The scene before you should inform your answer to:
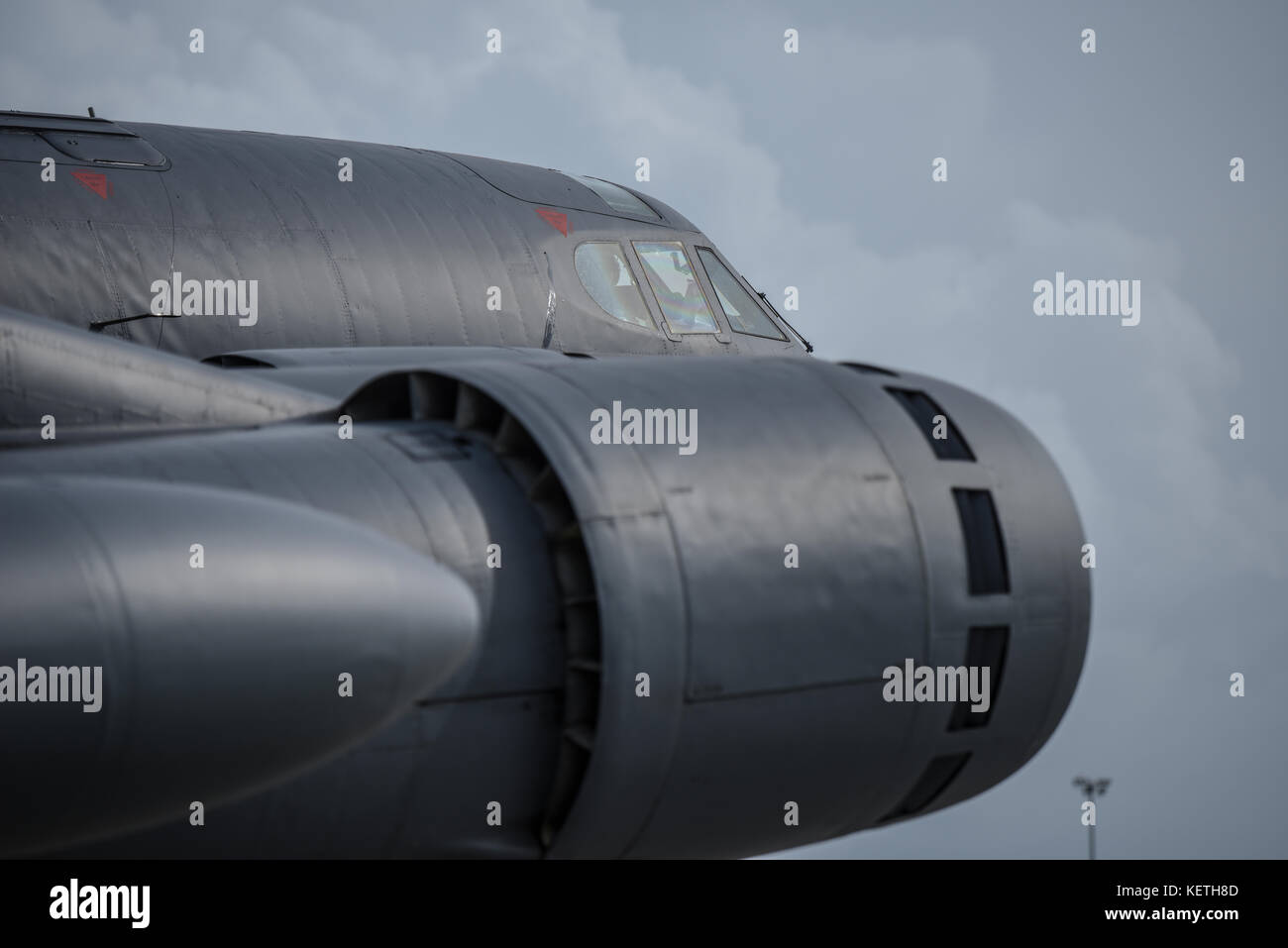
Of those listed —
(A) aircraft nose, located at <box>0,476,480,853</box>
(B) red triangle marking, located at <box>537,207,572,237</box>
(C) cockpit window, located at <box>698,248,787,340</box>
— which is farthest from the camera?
(C) cockpit window, located at <box>698,248,787,340</box>

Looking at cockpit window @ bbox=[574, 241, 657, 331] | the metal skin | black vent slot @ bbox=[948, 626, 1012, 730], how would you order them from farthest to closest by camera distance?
cockpit window @ bbox=[574, 241, 657, 331] → black vent slot @ bbox=[948, 626, 1012, 730] → the metal skin

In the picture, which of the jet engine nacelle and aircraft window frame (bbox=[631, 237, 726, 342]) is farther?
aircraft window frame (bbox=[631, 237, 726, 342])

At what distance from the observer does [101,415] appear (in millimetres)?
7473

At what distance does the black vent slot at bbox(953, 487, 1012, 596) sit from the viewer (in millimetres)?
7160

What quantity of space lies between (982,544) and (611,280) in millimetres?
7220

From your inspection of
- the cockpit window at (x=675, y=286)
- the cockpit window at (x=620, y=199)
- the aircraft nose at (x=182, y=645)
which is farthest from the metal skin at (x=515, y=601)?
the cockpit window at (x=620, y=199)

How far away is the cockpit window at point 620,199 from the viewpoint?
14859 mm

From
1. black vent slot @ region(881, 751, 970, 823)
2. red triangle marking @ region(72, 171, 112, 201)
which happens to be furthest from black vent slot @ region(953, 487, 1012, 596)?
red triangle marking @ region(72, 171, 112, 201)

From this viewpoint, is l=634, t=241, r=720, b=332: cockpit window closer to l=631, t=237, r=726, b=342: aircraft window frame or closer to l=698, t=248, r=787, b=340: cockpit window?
l=631, t=237, r=726, b=342: aircraft window frame

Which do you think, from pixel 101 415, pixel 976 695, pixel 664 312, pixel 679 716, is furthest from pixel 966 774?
pixel 664 312

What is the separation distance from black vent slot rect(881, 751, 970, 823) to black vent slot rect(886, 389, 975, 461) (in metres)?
1.40

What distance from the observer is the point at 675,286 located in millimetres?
14367
